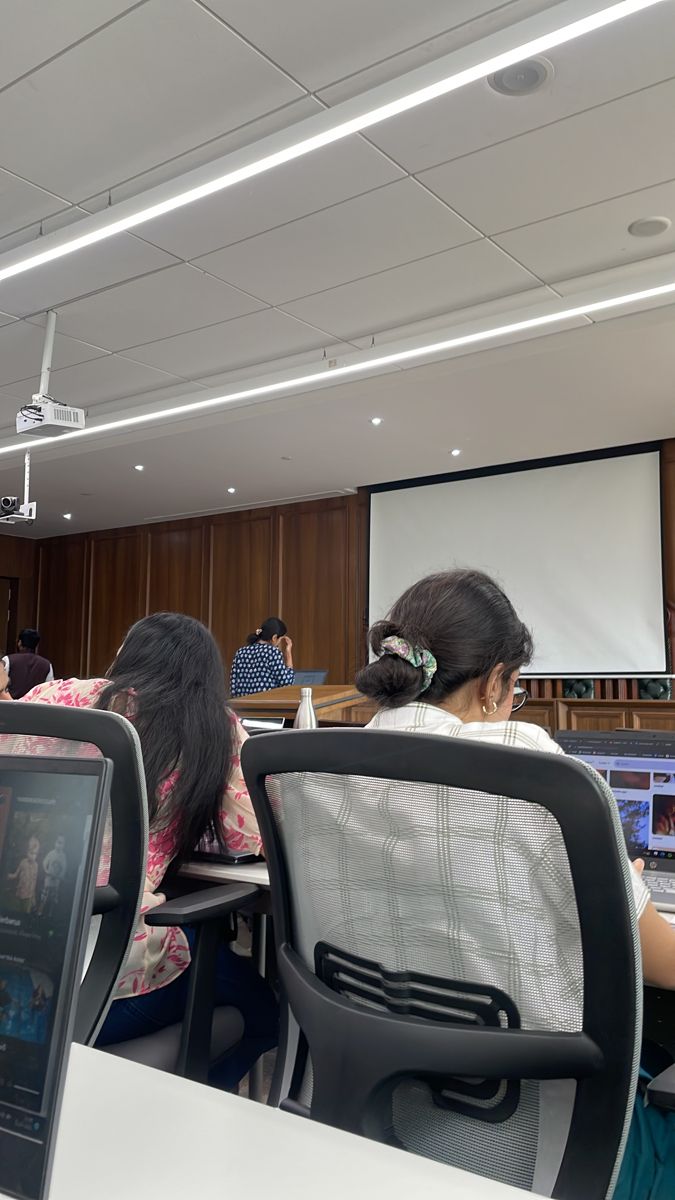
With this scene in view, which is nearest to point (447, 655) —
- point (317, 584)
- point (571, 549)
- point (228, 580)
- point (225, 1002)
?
point (225, 1002)

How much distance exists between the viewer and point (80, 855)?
45cm

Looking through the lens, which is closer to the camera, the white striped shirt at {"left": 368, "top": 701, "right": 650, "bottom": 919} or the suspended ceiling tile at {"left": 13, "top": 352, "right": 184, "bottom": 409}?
the white striped shirt at {"left": 368, "top": 701, "right": 650, "bottom": 919}

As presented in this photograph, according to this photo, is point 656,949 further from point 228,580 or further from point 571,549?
point 228,580

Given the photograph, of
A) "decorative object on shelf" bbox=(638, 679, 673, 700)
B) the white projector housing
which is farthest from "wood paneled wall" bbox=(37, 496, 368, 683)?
the white projector housing

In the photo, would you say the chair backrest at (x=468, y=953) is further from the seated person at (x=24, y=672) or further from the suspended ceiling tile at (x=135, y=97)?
the seated person at (x=24, y=672)

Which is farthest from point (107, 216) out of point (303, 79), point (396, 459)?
point (396, 459)

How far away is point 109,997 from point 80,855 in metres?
0.88

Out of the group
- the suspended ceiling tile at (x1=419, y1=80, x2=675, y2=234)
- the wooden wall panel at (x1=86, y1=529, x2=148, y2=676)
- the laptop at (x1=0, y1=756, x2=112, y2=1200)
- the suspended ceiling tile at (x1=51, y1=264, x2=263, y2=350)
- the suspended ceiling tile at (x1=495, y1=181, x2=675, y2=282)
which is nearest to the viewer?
the laptop at (x1=0, y1=756, x2=112, y2=1200)

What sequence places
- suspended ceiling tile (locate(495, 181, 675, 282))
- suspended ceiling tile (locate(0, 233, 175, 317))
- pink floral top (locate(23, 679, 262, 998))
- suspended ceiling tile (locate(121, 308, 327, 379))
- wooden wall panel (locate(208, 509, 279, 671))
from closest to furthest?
1. pink floral top (locate(23, 679, 262, 998))
2. suspended ceiling tile (locate(495, 181, 675, 282))
3. suspended ceiling tile (locate(0, 233, 175, 317))
4. suspended ceiling tile (locate(121, 308, 327, 379))
5. wooden wall panel (locate(208, 509, 279, 671))

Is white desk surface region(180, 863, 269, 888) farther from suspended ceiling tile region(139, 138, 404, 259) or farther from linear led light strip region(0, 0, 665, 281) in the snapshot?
suspended ceiling tile region(139, 138, 404, 259)

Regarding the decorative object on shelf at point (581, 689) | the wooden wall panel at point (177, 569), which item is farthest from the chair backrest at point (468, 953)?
the wooden wall panel at point (177, 569)

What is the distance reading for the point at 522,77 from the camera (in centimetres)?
280

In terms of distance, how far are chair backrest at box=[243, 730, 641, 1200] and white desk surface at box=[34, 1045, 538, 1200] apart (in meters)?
0.35

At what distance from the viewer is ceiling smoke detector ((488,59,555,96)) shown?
9.00ft
